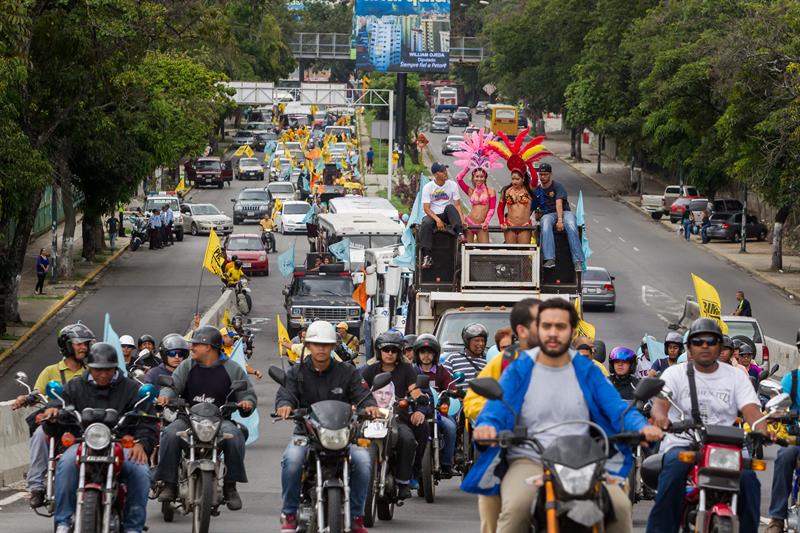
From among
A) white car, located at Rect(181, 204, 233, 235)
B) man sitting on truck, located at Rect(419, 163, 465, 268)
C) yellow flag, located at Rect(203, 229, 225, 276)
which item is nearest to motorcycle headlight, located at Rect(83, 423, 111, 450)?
man sitting on truck, located at Rect(419, 163, 465, 268)

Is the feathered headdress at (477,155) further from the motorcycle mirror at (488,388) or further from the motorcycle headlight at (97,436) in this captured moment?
the motorcycle mirror at (488,388)

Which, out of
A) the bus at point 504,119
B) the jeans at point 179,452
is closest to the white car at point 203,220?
the bus at point 504,119

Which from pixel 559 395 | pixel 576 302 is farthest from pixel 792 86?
pixel 559 395

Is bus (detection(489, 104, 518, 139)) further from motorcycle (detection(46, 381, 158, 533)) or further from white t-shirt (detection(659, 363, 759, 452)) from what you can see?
white t-shirt (detection(659, 363, 759, 452))

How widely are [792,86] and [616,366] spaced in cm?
3244

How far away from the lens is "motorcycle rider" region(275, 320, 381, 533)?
479 inches

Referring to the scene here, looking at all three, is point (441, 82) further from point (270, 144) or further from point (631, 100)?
point (631, 100)

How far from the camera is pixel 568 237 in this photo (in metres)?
23.1

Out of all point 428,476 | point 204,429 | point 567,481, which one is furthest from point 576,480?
point 428,476

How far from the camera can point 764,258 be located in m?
60.7

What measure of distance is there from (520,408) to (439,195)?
1503 centimetres

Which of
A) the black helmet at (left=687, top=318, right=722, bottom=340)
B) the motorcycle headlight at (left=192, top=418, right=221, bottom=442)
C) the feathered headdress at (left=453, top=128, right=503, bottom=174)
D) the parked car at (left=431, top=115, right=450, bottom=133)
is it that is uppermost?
the feathered headdress at (left=453, top=128, right=503, bottom=174)

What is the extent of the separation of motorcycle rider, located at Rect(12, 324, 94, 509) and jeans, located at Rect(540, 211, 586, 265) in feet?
33.7

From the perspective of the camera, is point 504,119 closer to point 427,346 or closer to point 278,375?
point 427,346
